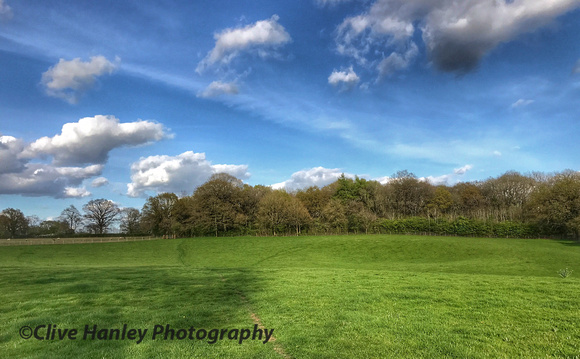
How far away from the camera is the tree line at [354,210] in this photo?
220ft

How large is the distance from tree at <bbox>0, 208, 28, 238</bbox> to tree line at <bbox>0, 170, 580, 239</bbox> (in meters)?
0.25

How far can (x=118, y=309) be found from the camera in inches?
433

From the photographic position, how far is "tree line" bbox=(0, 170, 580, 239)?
220 feet

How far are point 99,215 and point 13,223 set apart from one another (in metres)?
26.2

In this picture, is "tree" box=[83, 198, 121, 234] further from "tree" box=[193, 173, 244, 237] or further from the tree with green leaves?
"tree" box=[193, 173, 244, 237]

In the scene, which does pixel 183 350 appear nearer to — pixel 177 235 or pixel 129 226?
pixel 177 235

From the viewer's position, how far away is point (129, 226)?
112750 millimetres

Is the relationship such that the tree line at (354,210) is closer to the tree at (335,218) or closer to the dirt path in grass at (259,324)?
the tree at (335,218)

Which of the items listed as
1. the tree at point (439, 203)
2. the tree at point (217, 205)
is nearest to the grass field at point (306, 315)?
the tree at point (217, 205)

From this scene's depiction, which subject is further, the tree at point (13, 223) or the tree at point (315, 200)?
the tree at point (13, 223)

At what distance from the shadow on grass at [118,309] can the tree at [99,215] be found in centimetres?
10225

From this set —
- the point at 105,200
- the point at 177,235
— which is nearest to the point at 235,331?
the point at 177,235

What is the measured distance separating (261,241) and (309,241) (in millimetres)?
9331

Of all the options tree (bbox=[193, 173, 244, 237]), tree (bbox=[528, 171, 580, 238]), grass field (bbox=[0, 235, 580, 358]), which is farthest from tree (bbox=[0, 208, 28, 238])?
tree (bbox=[528, 171, 580, 238])
